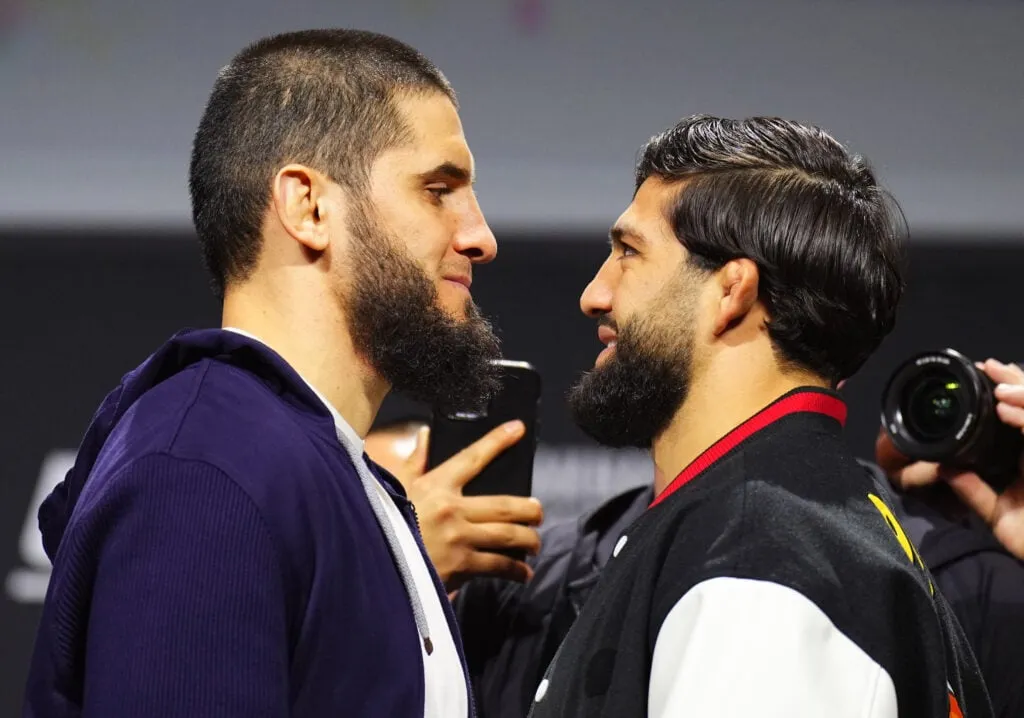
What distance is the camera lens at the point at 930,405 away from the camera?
201cm

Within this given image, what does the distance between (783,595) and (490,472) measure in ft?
3.07

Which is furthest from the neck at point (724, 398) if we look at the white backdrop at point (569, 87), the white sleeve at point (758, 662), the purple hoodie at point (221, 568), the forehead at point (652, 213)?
the white backdrop at point (569, 87)

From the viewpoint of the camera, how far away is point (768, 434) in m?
1.36

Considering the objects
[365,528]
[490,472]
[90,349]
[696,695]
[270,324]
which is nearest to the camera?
[696,695]

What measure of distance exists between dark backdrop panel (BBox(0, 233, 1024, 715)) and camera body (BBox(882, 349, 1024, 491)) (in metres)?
0.69

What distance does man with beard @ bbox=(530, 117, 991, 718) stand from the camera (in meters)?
1.14

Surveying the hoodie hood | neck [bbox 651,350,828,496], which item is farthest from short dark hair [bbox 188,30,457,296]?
neck [bbox 651,350,828,496]

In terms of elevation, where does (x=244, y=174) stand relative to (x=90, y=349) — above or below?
above

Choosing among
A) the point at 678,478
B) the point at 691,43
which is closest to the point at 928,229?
the point at 691,43

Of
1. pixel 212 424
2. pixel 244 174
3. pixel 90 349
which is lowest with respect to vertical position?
pixel 90 349

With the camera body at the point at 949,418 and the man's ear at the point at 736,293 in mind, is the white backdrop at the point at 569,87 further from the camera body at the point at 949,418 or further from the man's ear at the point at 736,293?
the man's ear at the point at 736,293

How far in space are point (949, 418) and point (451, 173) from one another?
3.27ft

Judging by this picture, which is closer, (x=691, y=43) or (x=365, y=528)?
(x=365, y=528)

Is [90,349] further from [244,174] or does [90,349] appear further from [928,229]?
[928,229]
